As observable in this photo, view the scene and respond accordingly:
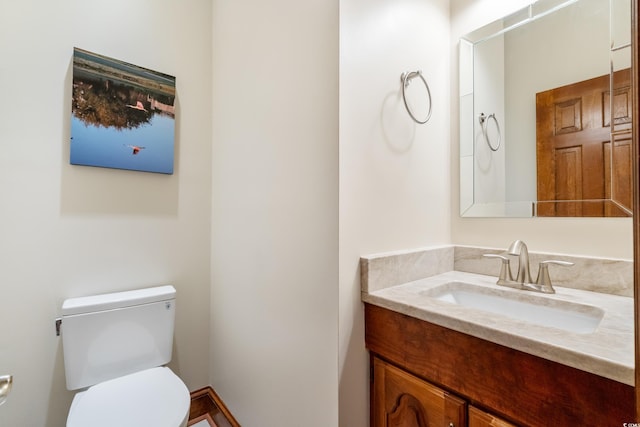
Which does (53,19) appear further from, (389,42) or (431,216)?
(431,216)

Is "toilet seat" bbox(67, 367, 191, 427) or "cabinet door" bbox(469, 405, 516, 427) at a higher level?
"cabinet door" bbox(469, 405, 516, 427)

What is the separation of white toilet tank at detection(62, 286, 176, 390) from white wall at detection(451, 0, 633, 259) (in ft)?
5.14

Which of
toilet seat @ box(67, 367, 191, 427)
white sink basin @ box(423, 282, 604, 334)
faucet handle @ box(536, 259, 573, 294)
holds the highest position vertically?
faucet handle @ box(536, 259, 573, 294)

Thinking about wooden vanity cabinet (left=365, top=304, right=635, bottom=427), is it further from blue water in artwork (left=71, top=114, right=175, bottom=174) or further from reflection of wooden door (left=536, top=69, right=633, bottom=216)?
blue water in artwork (left=71, top=114, right=175, bottom=174)

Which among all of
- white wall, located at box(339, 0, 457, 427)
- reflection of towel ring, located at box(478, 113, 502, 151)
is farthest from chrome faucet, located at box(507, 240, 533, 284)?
reflection of towel ring, located at box(478, 113, 502, 151)

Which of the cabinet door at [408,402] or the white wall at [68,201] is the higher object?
the white wall at [68,201]

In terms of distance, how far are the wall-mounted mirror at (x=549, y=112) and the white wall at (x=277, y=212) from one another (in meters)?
0.81

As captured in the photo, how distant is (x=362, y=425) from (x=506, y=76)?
1.57 metres

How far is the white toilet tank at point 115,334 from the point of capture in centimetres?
120

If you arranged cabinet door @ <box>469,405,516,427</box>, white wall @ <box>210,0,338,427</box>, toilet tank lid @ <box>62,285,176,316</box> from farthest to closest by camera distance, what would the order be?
toilet tank lid @ <box>62,285,176,316</box>
white wall @ <box>210,0,338,427</box>
cabinet door @ <box>469,405,516,427</box>

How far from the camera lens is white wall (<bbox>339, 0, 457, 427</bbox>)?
37.0 inches

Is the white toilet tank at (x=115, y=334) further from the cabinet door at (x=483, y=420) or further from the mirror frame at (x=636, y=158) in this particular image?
the mirror frame at (x=636, y=158)

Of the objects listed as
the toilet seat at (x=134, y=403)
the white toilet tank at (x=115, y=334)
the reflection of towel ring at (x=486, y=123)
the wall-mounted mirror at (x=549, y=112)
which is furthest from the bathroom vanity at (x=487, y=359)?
the white toilet tank at (x=115, y=334)

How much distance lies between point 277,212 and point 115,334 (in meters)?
0.96
